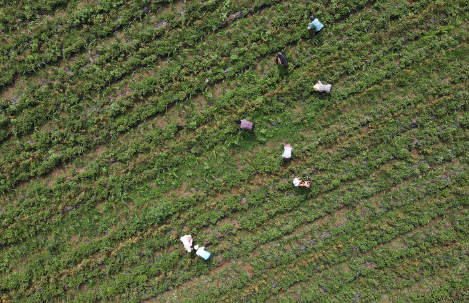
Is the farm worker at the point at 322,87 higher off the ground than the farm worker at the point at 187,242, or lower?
higher

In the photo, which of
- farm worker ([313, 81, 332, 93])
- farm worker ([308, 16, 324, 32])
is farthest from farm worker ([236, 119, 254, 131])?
farm worker ([308, 16, 324, 32])

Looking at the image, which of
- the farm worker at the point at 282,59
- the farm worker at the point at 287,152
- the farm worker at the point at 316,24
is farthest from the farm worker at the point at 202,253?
the farm worker at the point at 316,24

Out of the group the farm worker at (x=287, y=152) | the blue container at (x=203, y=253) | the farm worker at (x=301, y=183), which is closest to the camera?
the blue container at (x=203, y=253)

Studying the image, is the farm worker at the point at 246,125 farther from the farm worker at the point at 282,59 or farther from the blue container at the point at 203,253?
the blue container at the point at 203,253

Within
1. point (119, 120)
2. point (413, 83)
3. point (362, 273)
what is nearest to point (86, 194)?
point (119, 120)

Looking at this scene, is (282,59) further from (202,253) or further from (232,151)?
(202,253)

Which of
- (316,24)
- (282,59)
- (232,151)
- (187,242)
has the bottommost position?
(187,242)

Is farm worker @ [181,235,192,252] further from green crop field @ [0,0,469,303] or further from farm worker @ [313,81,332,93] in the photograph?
farm worker @ [313,81,332,93]

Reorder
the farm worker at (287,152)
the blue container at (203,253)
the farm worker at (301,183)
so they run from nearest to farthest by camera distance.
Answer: the blue container at (203,253)
the farm worker at (301,183)
the farm worker at (287,152)

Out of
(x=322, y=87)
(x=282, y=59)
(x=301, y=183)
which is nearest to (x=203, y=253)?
(x=301, y=183)
